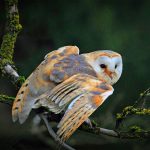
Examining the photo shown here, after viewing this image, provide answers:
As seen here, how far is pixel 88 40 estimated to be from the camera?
700 cm

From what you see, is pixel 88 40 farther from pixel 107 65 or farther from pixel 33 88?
pixel 33 88

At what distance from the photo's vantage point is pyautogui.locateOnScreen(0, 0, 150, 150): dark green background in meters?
6.30

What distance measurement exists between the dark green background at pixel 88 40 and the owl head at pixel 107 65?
2.11 metres

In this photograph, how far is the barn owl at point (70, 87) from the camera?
3.25 metres

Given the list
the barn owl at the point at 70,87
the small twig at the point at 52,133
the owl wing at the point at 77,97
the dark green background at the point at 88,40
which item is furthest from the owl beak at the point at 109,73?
the dark green background at the point at 88,40

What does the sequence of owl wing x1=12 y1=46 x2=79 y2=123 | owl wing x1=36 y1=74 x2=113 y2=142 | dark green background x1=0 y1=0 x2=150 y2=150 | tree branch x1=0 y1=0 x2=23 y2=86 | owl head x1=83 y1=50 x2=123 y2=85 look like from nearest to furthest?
owl wing x1=36 y1=74 x2=113 y2=142, owl wing x1=12 y1=46 x2=79 y2=123, owl head x1=83 y1=50 x2=123 y2=85, tree branch x1=0 y1=0 x2=23 y2=86, dark green background x1=0 y1=0 x2=150 y2=150

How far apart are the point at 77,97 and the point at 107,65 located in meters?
0.50

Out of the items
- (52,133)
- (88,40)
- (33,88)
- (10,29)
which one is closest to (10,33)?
(10,29)

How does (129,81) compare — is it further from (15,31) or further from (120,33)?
(15,31)

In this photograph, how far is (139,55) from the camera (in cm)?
684

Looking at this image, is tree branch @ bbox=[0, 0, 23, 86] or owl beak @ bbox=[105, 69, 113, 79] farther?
tree branch @ bbox=[0, 0, 23, 86]

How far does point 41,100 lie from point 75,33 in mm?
3803

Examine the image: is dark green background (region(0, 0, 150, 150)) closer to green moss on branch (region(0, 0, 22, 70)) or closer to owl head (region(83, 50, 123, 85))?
green moss on branch (region(0, 0, 22, 70))

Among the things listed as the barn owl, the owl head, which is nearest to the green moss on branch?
the barn owl
